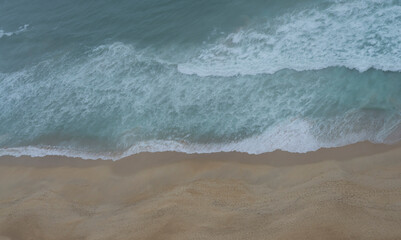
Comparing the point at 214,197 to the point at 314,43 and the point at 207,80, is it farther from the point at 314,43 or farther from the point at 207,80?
the point at 314,43

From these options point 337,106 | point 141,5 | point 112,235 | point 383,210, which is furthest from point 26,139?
point 383,210

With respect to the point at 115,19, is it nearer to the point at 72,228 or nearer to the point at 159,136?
the point at 159,136

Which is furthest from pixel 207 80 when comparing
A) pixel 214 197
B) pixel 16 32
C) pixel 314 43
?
pixel 16 32

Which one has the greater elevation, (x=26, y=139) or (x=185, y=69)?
(x=185, y=69)

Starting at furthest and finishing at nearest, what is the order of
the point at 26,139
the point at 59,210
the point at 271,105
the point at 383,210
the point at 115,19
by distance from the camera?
1. the point at 115,19
2. the point at 26,139
3. the point at 271,105
4. the point at 59,210
5. the point at 383,210

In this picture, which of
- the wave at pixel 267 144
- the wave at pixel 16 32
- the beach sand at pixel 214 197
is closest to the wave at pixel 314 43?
the wave at pixel 267 144

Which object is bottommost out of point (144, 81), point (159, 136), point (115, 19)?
point (159, 136)

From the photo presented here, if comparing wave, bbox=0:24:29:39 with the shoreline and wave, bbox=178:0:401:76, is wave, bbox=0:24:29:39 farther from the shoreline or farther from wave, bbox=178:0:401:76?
wave, bbox=178:0:401:76
